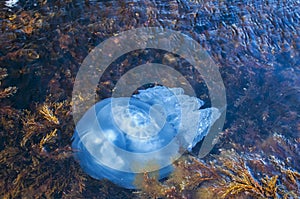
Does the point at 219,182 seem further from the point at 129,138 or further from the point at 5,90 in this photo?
the point at 5,90

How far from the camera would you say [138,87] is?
287cm

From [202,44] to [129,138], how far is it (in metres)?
1.29

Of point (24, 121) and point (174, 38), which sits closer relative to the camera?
point (24, 121)

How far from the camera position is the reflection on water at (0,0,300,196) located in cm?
266

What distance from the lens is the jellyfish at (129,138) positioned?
2459 millimetres

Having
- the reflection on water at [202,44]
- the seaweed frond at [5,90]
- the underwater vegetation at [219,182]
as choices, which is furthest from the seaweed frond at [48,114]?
the underwater vegetation at [219,182]

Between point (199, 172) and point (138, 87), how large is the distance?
97cm

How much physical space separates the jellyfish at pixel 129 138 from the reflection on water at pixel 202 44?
204 millimetres

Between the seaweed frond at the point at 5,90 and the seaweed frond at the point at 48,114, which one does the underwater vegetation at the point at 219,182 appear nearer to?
the seaweed frond at the point at 48,114

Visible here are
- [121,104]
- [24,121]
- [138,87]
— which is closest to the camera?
[24,121]

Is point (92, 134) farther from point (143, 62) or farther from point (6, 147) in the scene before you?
point (143, 62)

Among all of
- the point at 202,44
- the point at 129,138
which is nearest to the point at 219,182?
the point at 129,138

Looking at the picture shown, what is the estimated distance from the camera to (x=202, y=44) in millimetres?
3068

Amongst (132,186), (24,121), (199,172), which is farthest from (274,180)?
(24,121)
